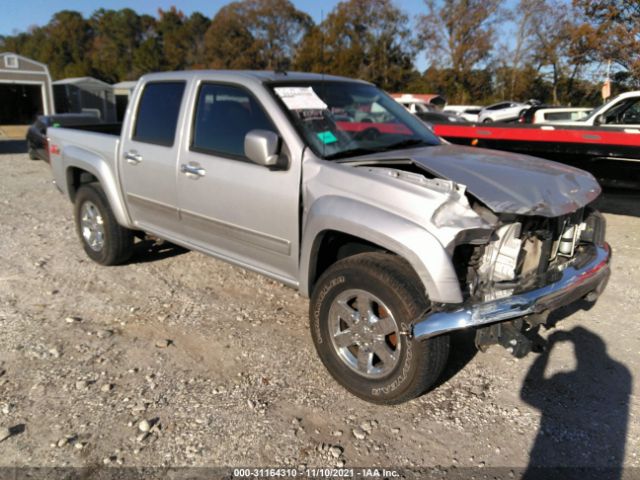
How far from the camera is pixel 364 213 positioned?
9.77 feet

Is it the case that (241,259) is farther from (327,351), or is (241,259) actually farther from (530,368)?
(530,368)

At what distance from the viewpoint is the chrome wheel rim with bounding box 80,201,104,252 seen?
5.25 meters

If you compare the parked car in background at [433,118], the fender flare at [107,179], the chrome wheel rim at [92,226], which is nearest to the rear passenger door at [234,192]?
the fender flare at [107,179]

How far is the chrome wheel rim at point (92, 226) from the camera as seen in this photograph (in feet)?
17.2

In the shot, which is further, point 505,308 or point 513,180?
point 513,180

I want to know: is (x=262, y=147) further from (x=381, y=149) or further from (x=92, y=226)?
(x=92, y=226)

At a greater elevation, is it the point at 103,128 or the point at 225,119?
the point at 225,119

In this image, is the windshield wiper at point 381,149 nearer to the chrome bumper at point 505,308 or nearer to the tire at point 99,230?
the chrome bumper at point 505,308

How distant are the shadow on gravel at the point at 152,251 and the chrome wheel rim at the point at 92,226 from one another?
386 millimetres

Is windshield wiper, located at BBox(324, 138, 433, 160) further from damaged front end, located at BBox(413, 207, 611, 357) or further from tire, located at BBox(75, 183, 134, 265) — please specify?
tire, located at BBox(75, 183, 134, 265)

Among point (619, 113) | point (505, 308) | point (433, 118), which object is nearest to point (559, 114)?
point (433, 118)

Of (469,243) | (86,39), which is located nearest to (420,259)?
(469,243)

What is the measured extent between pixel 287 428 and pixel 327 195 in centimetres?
134

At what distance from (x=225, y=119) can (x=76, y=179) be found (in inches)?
99.1
